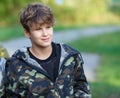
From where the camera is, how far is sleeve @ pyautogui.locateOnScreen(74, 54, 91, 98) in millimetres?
4098

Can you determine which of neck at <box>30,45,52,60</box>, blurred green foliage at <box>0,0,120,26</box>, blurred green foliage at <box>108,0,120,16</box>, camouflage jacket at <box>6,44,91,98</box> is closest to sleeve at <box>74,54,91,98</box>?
camouflage jacket at <box>6,44,91,98</box>

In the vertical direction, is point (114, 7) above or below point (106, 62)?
below

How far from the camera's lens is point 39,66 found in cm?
392

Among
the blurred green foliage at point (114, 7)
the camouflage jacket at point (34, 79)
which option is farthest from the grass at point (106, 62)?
the blurred green foliage at point (114, 7)

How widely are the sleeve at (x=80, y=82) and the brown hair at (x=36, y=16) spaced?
0.38 meters

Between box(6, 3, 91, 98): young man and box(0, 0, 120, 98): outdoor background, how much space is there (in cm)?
720

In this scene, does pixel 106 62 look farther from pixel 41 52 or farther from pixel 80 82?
pixel 41 52

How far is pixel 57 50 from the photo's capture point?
4.06 meters

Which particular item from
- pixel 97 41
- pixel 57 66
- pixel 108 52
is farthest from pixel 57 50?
pixel 97 41

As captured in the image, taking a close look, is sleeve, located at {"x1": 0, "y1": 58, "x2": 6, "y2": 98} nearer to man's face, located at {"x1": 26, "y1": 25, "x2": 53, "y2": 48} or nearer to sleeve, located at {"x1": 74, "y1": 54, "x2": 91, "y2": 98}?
man's face, located at {"x1": 26, "y1": 25, "x2": 53, "y2": 48}

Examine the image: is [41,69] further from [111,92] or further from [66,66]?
[111,92]

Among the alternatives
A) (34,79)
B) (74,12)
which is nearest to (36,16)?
(34,79)

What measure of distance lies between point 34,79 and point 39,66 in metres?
0.10

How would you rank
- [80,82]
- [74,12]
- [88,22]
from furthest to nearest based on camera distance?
[74,12], [88,22], [80,82]
